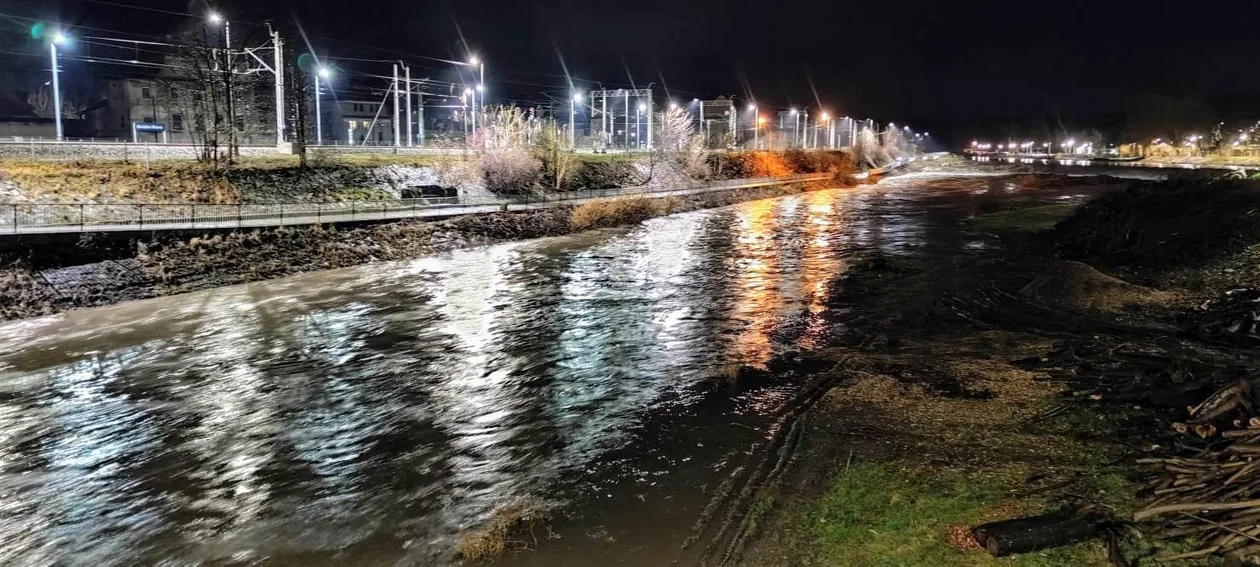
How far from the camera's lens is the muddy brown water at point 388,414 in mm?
9344

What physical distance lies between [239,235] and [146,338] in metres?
11.8

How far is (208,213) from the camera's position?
105ft

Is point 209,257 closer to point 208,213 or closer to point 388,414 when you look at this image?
point 208,213

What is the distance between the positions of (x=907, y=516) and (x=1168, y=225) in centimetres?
2718

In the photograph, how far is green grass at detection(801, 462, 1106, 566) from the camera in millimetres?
7273

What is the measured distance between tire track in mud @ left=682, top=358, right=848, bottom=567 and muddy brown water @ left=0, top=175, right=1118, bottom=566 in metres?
0.23

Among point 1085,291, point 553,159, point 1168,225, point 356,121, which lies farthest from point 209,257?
point 356,121

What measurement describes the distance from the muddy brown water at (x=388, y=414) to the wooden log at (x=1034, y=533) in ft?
9.90

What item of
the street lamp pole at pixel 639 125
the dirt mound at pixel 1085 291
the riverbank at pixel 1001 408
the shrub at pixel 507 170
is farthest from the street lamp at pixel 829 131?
the dirt mound at pixel 1085 291

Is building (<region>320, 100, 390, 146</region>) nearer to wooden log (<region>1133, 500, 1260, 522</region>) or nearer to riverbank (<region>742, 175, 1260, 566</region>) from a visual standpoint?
riverbank (<region>742, 175, 1260, 566</region>)

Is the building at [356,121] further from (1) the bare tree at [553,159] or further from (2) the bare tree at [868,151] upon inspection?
(2) the bare tree at [868,151]

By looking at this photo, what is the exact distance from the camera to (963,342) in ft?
55.1

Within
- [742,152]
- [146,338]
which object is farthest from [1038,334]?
[742,152]

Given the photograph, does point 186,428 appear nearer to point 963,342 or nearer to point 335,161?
point 963,342
